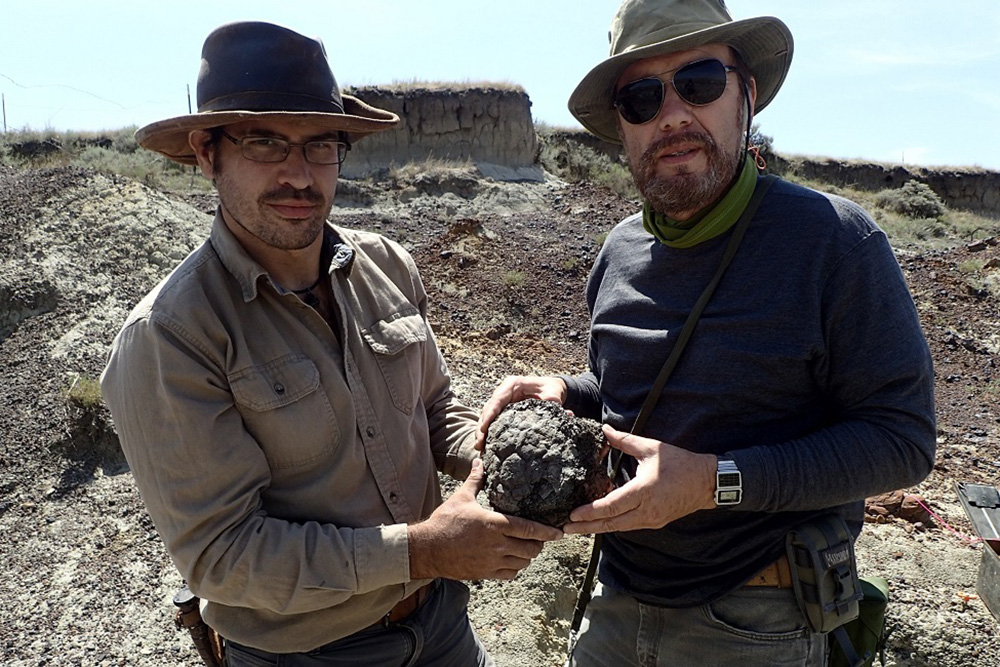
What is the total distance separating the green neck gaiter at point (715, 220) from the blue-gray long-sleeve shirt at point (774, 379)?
43 millimetres

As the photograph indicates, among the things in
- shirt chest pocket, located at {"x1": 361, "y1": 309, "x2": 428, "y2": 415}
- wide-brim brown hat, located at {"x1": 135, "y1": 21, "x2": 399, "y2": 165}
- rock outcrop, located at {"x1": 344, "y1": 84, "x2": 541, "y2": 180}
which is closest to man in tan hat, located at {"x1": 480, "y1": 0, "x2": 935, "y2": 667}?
shirt chest pocket, located at {"x1": 361, "y1": 309, "x2": 428, "y2": 415}

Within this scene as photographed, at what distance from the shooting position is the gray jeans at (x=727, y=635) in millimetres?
2176

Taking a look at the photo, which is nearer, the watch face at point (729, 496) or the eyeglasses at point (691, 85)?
the watch face at point (729, 496)

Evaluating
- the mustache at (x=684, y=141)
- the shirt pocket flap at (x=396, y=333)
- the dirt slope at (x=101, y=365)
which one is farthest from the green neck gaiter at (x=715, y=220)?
the dirt slope at (x=101, y=365)

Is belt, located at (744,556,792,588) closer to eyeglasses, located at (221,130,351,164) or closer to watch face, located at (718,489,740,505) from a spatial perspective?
watch face, located at (718,489,740,505)

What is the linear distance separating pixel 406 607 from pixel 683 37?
2.14 metres

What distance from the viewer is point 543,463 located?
2.23 meters

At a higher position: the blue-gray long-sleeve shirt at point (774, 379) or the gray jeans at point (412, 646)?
the blue-gray long-sleeve shirt at point (774, 379)

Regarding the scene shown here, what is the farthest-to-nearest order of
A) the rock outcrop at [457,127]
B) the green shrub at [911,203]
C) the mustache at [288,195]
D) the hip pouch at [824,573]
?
1. the green shrub at [911,203]
2. the rock outcrop at [457,127]
3. the mustache at [288,195]
4. the hip pouch at [824,573]

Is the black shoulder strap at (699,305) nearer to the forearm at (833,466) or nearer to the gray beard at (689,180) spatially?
the gray beard at (689,180)

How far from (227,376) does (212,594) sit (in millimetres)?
646

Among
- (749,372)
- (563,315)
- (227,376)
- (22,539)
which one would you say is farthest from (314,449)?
(563,315)

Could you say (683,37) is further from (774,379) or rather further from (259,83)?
(259,83)

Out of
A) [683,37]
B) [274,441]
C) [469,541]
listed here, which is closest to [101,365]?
[274,441]
